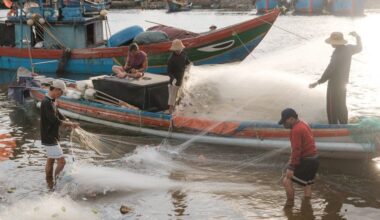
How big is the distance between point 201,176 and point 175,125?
1.98 m

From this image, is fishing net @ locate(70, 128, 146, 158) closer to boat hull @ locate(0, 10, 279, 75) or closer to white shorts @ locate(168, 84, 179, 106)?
white shorts @ locate(168, 84, 179, 106)

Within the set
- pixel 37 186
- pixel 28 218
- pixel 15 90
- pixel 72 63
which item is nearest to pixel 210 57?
pixel 72 63

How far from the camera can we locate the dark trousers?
A: 8.91 metres

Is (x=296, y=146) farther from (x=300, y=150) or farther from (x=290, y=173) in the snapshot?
(x=290, y=173)

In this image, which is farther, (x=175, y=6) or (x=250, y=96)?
(x=175, y=6)

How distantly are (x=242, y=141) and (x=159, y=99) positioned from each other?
2.56 m

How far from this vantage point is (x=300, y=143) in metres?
6.61

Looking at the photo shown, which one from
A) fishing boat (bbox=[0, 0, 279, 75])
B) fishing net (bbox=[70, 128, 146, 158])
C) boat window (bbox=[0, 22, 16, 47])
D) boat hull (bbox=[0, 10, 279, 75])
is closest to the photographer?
fishing net (bbox=[70, 128, 146, 158])

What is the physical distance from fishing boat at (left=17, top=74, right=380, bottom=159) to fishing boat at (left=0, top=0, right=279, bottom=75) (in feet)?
21.9

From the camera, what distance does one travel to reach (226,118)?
33.7 ft

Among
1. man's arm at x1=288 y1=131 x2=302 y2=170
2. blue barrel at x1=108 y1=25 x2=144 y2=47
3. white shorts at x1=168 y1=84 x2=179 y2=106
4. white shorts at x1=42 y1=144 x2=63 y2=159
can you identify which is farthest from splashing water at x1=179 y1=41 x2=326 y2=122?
blue barrel at x1=108 y1=25 x2=144 y2=47

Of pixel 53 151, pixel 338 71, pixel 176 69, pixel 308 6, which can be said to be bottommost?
pixel 53 151

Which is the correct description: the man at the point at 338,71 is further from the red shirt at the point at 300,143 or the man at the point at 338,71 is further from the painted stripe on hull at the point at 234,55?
the painted stripe on hull at the point at 234,55

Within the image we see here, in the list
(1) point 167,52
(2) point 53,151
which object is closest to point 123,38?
(1) point 167,52
